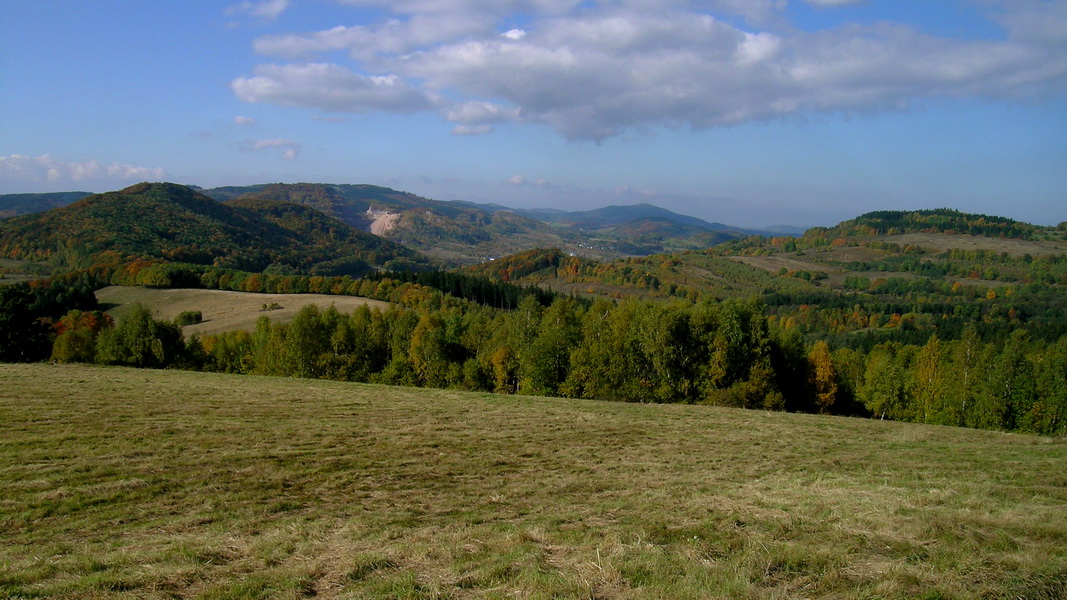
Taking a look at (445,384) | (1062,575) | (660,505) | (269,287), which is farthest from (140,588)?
(269,287)

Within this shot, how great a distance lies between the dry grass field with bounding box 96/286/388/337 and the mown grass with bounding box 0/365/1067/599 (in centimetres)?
6475

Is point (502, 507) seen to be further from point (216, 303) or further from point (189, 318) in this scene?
point (216, 303)

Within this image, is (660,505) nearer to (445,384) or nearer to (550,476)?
(550,476)

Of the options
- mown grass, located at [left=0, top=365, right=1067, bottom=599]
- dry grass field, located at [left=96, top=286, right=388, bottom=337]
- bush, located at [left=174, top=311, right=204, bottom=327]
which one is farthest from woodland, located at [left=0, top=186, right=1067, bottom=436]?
mown grass, located at [left=0, top=365, right=1067, bottom=599]

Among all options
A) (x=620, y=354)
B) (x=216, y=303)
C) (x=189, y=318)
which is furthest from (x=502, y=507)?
(x=216, y=303)

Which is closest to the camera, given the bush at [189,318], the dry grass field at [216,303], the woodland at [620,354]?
the woodland at [620,354]

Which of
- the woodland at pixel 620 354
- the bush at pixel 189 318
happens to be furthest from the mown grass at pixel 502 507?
the bush at pixel 189 318

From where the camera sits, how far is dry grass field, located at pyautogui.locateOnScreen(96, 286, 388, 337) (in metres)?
84.4

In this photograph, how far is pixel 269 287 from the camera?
118 m

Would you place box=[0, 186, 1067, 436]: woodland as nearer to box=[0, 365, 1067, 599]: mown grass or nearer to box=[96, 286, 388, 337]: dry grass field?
box=[96, 286, 388, 337]: dry grass field

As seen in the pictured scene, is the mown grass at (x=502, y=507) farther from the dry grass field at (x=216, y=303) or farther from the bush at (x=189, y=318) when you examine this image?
the bush at (x=189, y=318)

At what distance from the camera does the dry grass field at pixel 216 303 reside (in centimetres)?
8444

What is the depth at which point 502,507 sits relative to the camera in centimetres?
1189

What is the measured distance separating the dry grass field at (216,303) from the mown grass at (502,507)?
64.7 m
